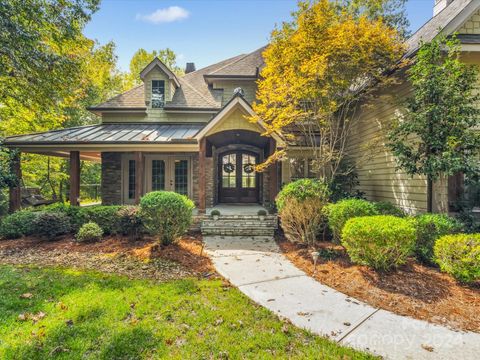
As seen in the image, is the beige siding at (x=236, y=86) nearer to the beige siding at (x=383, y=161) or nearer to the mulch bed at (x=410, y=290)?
the beige siding at (x=383, y=161)

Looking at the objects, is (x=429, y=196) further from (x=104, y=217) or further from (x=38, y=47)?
(x=38, y=47)

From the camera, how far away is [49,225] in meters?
6.98

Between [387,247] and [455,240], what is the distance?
1.17 meters

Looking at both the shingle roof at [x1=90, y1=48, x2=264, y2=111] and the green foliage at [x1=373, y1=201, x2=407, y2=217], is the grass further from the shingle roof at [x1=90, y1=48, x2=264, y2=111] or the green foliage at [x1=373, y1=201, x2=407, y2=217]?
the shingle roof at [x1=90, y1=48, x2=264, y2=111]

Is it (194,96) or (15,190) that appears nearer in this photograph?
(15,190)

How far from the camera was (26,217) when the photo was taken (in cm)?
716

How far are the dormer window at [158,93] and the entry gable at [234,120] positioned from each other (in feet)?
16.5

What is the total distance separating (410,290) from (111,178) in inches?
467

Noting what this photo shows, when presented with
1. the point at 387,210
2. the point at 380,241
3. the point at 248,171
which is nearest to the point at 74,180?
the point at 248,171

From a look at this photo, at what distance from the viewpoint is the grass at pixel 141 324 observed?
103 inches

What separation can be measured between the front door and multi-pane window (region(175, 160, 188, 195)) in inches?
65.4

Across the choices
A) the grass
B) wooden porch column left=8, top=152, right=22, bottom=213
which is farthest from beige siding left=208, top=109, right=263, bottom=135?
wooden porch column left=8, top=152, right=22, bottom=213

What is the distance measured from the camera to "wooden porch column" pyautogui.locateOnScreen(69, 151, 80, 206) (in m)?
9.22

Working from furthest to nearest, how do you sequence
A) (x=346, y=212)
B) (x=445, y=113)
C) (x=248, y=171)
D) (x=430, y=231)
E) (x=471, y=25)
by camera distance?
(x=248, y=171) < (x=471, y=25) < (x=346, y=212) < (x=445, y=113) < (x=430, y=231)
